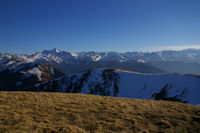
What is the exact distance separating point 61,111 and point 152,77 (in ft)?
229

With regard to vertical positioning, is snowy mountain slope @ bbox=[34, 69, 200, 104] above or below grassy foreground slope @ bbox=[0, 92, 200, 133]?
below

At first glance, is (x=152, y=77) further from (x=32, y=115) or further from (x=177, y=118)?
(x=32, y=115)

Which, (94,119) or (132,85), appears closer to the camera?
(94,119)

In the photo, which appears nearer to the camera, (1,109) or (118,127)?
(118,127)

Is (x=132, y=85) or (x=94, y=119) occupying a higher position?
(x=94, y=119)

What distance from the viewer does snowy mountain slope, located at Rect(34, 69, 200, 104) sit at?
51719 mm

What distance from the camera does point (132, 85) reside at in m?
71.2

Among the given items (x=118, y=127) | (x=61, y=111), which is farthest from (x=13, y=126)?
(x=118, y=127)

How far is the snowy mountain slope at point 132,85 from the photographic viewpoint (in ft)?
170

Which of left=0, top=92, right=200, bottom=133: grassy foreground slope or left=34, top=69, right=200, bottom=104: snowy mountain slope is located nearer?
left=0, top=92, right=200, bottom=133: grassy foreground slope

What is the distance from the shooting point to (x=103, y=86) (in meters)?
79.5

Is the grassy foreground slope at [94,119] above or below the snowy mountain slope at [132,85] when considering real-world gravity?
above

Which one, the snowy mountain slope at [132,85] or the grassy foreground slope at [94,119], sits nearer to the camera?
the grassy foreground slope at [94,119]

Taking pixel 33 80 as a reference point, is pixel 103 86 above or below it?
above
